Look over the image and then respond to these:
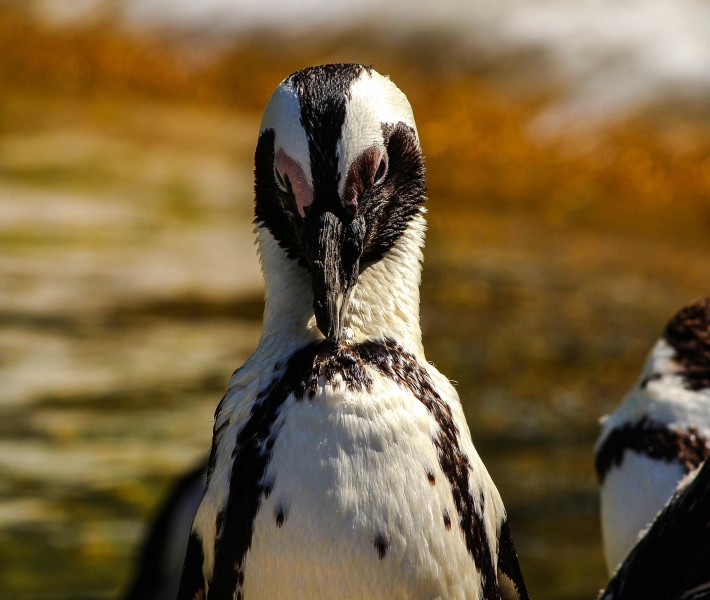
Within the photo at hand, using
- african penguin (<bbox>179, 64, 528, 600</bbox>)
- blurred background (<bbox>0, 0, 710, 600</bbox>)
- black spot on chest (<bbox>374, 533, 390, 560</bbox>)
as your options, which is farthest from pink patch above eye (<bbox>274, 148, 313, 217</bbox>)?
blurred background (<bbox>0, 0, 710, 600</bbox>)

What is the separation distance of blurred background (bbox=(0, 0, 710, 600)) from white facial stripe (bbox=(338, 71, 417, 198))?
9.87 ft

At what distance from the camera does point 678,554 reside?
2135 millimetres

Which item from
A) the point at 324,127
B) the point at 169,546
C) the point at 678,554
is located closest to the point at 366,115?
the point at 324,127

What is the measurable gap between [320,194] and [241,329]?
16.8 ft

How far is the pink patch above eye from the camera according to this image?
6.18 feet

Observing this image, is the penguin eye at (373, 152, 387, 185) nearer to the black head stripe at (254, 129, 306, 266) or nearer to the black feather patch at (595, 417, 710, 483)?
the black head stripe at (254, 129, 306, 266)

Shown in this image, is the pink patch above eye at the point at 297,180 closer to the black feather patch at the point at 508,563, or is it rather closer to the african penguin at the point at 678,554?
the black feather patch at the point at 508,563

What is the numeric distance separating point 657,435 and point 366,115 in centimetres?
147

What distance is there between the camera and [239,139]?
32.6 feet

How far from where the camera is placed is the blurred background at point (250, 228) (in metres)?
5.46

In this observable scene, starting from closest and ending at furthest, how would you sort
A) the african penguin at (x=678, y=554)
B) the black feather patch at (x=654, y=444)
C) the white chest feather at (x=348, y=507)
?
the white chest feather at (x=348, y=507) → the african penguin at (x=678, y=554) → the black feather patch at (x=654, y=444)

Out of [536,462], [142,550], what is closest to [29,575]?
[142,550]

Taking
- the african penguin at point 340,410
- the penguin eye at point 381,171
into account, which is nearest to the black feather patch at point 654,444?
the african penguin at point 340,410

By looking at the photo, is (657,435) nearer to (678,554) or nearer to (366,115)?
(678,554)
